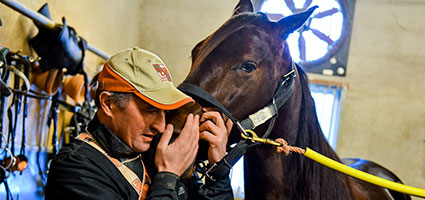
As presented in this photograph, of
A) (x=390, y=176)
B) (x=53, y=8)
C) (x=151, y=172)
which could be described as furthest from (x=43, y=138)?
(x=390, y=176)

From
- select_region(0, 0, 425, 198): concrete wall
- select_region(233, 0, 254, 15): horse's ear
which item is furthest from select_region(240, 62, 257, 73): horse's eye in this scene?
select_region(0, 0, 425, 198): concrete wall

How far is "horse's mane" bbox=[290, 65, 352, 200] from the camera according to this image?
4.18 feet

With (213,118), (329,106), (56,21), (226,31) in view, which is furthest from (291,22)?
(329,106)

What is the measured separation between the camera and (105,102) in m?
0.93

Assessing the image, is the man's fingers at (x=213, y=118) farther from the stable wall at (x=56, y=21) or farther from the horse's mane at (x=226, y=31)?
the stable wall at (x=56, y=21)

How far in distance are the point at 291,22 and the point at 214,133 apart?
493mm

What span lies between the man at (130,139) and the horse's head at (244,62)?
11 centimetres

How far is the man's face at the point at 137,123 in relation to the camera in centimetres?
92

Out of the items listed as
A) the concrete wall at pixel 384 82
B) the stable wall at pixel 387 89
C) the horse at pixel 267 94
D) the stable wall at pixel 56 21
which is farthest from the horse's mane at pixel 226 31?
the stable wall at pixel 387 89

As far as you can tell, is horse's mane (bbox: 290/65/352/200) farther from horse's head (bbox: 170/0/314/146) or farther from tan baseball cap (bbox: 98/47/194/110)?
tan baseball cap (bbox: 98/47/194/110)

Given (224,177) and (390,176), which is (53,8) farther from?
(390,176)

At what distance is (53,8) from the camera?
279 cm

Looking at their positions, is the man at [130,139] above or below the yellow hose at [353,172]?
above

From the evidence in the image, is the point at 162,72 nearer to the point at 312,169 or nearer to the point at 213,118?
the point at 213,118
